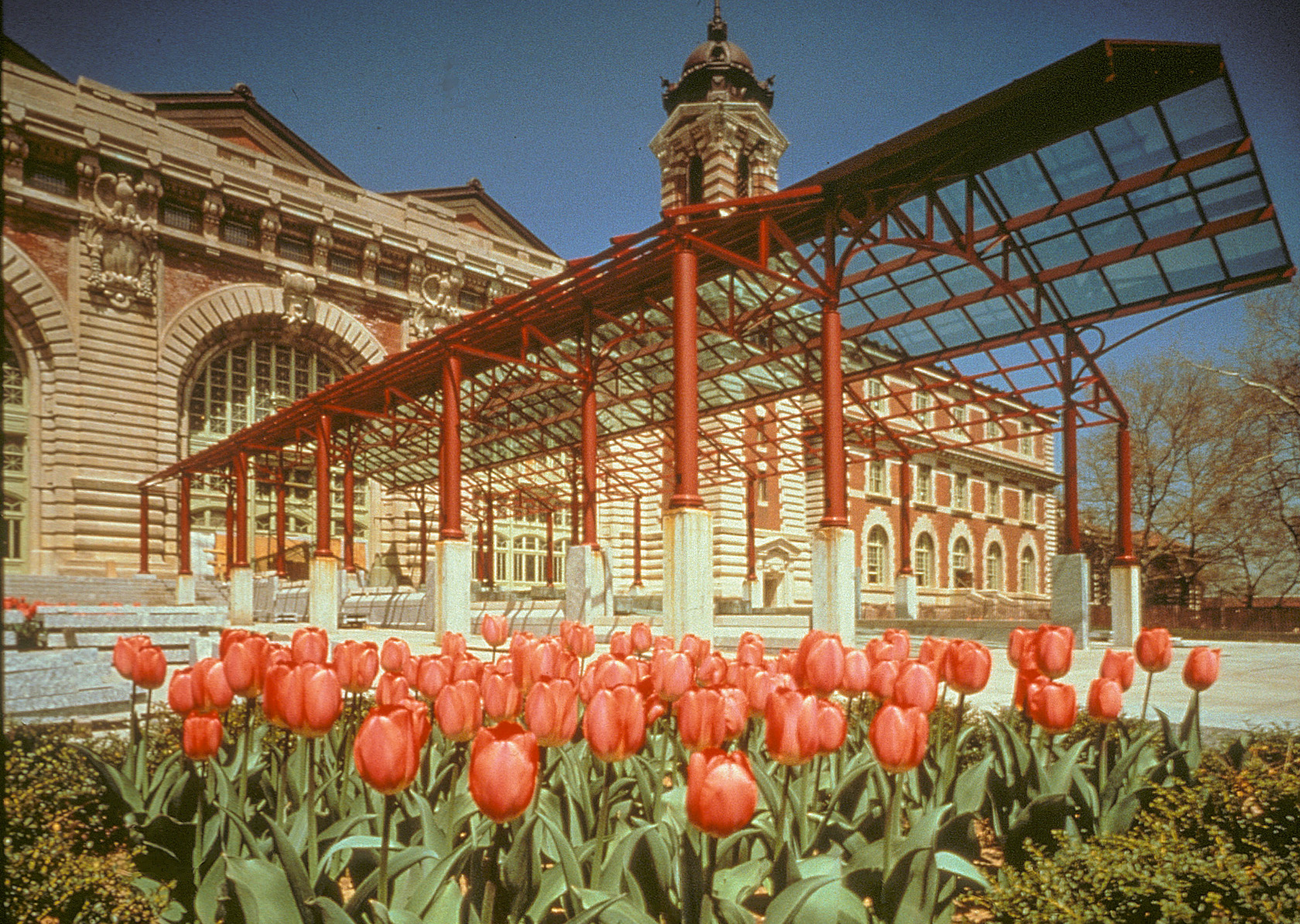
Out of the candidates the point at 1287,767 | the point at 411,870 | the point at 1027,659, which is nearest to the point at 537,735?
the point at 411,870

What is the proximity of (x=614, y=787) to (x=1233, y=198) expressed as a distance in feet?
43.3

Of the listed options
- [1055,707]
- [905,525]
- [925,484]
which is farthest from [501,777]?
[925,484]

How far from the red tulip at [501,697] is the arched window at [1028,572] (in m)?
48.0

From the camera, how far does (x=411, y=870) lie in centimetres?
224

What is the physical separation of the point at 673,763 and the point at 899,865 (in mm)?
705

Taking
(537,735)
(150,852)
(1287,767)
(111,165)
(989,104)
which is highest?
(111,165)

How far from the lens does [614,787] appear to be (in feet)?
7.85

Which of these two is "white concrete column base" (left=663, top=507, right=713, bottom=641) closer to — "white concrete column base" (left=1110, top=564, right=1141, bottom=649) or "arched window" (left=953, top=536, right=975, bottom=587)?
"white concrete column base" (left=1110, top=564, right=1141, bottom=649)

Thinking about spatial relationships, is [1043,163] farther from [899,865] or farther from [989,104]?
[899,865]

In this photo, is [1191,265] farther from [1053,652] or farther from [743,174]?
[743,174]

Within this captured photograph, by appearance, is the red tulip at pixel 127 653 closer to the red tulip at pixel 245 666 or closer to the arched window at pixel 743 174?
the red tulip at pixel 245 666

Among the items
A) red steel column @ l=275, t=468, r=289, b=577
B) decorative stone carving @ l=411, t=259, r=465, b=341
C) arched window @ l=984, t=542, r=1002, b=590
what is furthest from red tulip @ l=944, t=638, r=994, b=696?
arched window @ l=984, t=542, r=1002, b=590

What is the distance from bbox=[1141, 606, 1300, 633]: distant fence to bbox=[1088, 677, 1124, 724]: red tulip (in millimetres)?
21192

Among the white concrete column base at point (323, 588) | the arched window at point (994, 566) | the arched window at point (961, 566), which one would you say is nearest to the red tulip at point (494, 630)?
the white concrete column base at point (323, 588)
